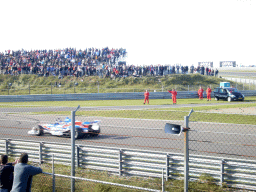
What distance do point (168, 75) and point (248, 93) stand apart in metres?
10.4

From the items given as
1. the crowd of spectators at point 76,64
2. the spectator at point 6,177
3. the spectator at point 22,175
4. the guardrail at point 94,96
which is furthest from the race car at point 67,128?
the crowd of spectators at point 76,64

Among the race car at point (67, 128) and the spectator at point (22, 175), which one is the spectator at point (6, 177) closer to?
the spectator at point (22, 175)

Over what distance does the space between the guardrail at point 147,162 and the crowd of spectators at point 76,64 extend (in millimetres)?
31203

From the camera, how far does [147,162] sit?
7.23 metres

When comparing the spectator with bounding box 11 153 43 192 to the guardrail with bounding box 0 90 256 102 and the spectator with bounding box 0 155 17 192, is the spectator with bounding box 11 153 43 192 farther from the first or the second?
the guardrail with bounding box 0 90 256 102

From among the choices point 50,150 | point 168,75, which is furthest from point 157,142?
point 168,75

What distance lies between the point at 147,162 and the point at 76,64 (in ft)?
116

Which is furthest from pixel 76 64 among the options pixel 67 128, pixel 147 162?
pixel 147 162

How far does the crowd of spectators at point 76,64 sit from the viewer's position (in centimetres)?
3970

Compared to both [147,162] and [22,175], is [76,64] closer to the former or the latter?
[147,162]

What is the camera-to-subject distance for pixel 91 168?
7.75 metres

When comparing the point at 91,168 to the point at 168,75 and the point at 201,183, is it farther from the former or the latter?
the point at 168,75

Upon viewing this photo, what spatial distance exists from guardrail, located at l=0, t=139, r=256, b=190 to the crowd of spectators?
31203 mm

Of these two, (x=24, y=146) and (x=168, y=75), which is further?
(x=168, y=75)
